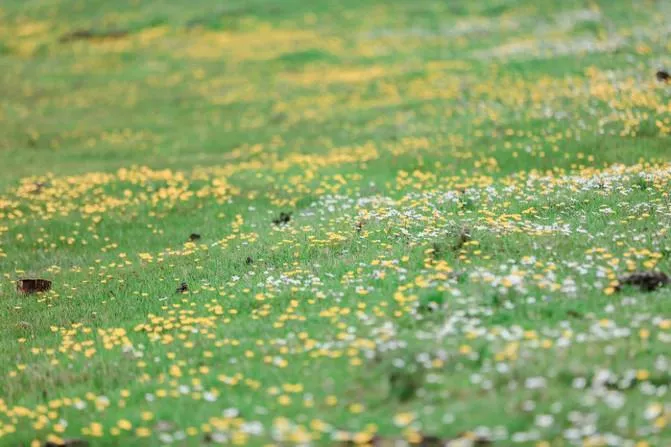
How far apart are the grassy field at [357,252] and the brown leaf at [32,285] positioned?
10.7 inches

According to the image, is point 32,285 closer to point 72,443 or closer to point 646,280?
point 72,443

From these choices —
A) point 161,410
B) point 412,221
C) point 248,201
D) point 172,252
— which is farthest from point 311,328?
point 248,201

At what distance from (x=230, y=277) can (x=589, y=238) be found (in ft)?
18.9

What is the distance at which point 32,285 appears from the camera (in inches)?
542

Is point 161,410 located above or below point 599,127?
below

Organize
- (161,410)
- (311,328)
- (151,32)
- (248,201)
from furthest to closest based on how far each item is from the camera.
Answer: (151,32) < (248,201) < (311,328) < (161,410)

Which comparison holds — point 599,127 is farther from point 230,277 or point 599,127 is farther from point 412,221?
point 230,277

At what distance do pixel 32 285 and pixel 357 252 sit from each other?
5838 mm

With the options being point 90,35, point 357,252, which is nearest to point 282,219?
point 357,252

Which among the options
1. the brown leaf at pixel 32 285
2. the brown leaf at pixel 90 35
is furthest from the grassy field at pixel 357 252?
the brown leaf at pixel 90 35

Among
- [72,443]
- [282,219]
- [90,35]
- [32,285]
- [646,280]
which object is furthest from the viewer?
[90,35]

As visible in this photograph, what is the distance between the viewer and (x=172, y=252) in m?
15.1

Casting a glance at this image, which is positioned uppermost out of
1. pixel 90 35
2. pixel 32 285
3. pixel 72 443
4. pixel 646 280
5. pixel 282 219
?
pixel 90 35

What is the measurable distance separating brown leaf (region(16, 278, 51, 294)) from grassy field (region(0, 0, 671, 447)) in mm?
273
